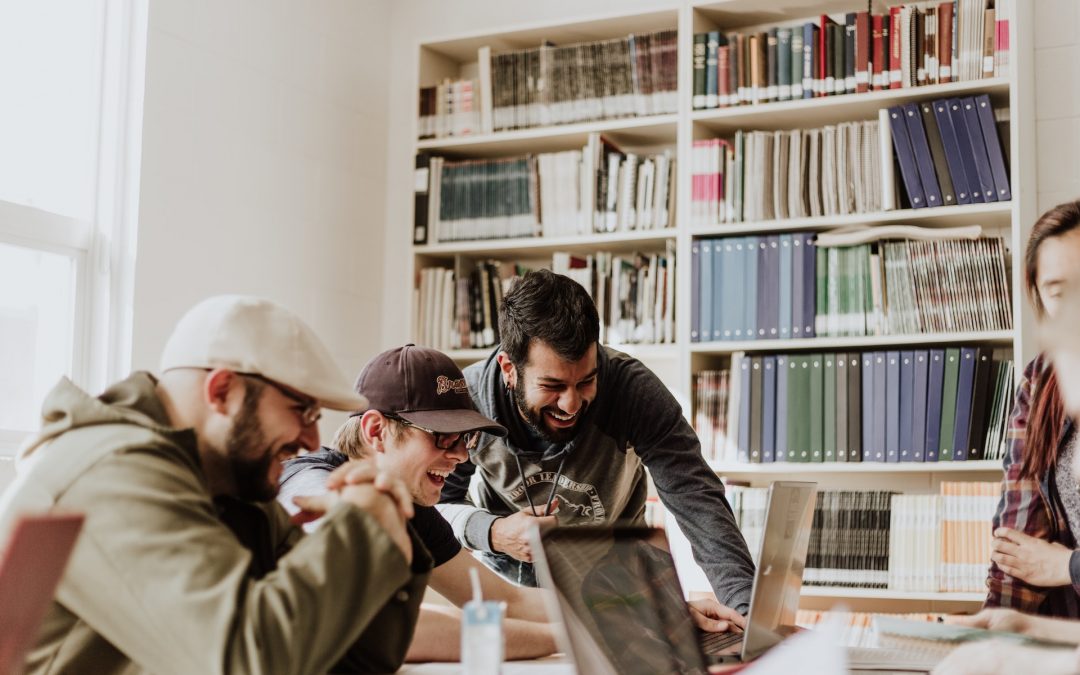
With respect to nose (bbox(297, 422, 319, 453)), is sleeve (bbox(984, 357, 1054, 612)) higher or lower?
lower

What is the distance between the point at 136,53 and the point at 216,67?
30 centimetres

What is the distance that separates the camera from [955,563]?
3.24 metres

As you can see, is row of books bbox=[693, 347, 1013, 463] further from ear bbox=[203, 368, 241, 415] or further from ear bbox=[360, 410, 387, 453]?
ear bbox=[203, 368, 241, 415]

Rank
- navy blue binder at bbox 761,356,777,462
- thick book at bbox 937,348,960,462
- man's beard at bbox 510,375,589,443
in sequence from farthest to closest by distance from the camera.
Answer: navy blue binder at bbox 761,356,777,462 < thick book at bbox 937,348,960,462 < man's beard at bbox 510,375,589,443

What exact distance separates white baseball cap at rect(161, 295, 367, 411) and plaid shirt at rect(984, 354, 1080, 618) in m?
Result: 1.53

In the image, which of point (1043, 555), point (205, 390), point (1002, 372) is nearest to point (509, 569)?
point (1043, 555)

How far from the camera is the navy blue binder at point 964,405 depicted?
3.26 m

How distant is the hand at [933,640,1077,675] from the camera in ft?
4.44

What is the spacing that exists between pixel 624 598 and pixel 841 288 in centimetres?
225

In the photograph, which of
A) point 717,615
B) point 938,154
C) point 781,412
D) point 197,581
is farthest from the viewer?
point 781,412

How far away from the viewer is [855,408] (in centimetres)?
341

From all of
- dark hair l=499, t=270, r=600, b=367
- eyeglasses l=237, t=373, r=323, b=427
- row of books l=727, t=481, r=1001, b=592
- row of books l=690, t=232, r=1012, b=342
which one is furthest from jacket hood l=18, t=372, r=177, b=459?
row of books l=690, t=232, r=1012, b=342

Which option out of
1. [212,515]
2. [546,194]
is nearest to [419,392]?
[212,515]

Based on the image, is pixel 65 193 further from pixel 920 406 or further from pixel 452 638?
pixel 920 406
